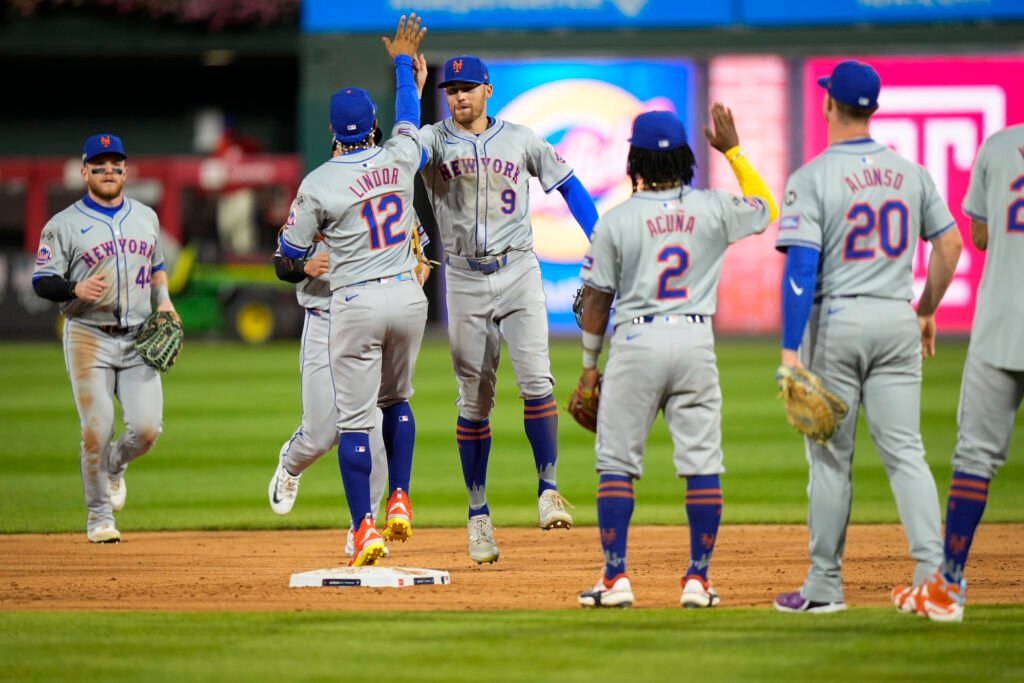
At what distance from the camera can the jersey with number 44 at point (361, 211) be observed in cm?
727

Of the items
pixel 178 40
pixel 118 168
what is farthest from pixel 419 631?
pixel 178 40

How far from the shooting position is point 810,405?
241 inches

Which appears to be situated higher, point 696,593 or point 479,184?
point 479,184

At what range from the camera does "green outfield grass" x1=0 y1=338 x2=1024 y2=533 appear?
10.6 m

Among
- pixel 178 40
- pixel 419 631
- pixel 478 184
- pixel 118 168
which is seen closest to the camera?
Result: pixel 419 631

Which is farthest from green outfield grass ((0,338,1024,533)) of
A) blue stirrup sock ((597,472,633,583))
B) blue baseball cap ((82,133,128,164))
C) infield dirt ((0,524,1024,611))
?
blue stirrup sock ((597,472,633,583))

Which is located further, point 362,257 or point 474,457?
point 474,457

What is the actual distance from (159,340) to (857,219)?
4.33 metres

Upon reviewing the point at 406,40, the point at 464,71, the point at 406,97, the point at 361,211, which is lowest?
the point at 361,211

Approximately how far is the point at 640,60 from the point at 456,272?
60.1 feet

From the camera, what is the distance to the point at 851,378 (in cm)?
634

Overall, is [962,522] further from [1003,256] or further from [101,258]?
[101,258]

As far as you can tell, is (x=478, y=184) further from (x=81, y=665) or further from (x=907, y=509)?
(x=81, y=665)

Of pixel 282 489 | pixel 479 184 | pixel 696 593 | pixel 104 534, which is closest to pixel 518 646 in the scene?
pixel 696 593
